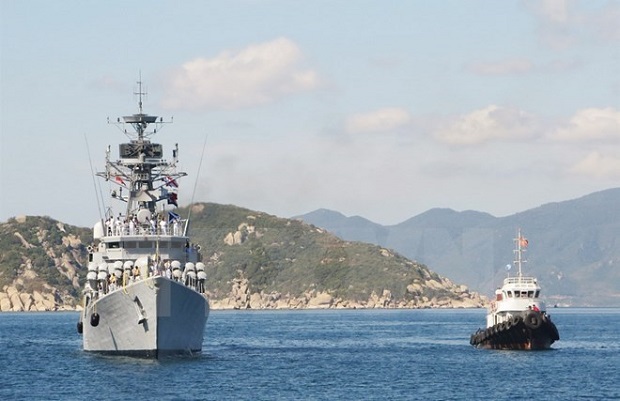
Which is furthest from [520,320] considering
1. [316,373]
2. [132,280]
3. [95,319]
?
[95,319]

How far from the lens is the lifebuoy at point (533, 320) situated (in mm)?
109562

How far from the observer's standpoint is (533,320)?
110 metres

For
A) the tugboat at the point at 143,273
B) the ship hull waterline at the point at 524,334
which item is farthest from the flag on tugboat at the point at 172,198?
the ship hull waterline at the point at 524,334

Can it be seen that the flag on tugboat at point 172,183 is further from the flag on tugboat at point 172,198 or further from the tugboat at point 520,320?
the tugboat at point 520,320

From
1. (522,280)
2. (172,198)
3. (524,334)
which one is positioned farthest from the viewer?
(522,280)

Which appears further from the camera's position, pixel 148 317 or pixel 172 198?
pixel 172 198

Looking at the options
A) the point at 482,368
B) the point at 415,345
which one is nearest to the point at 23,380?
the point at 482,368

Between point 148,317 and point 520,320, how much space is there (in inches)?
1540

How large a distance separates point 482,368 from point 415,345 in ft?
114

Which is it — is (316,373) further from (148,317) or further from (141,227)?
(141,227)

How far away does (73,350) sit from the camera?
365 ft

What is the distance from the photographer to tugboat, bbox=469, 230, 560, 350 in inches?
4336

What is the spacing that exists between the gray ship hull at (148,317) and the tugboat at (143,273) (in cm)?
7

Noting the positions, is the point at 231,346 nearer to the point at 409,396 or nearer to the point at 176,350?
the point at 176,350
